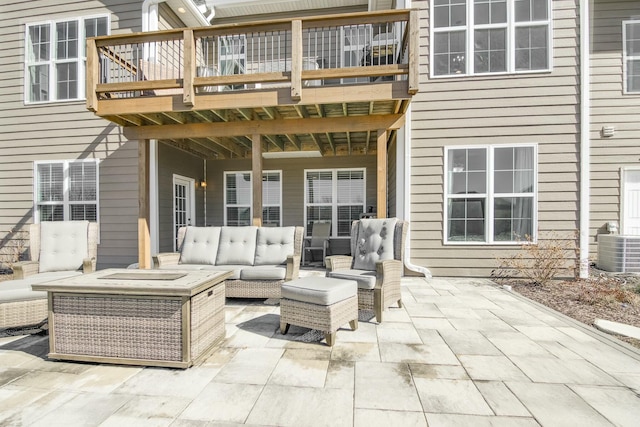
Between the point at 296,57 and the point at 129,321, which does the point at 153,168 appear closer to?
the point at 296,57

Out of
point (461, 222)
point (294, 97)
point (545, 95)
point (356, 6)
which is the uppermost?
point (356, 6)

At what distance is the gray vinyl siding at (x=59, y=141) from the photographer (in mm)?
5957

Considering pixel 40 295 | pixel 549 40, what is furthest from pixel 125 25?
pixel 549 40

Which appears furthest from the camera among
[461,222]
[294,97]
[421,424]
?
[461,222]

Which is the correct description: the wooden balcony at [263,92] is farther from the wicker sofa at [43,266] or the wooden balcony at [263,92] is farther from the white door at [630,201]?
the white door at [630,201]

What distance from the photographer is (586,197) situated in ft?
16.3

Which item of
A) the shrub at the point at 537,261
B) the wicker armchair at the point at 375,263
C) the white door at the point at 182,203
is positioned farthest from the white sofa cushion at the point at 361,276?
the white door at the point at 182,203

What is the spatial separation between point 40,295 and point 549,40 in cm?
761

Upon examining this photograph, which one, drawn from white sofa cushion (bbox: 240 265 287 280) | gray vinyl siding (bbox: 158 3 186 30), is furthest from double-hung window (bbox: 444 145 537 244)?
gray vinyl siding (bbox: 158 3 186 30)

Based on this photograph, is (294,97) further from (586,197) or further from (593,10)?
(593,10)

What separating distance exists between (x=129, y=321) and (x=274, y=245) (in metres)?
2.18

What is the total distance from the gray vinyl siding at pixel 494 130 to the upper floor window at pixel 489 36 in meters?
0.15

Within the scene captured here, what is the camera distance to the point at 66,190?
20.1 ft

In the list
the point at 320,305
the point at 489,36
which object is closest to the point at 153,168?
the point at 320,305
